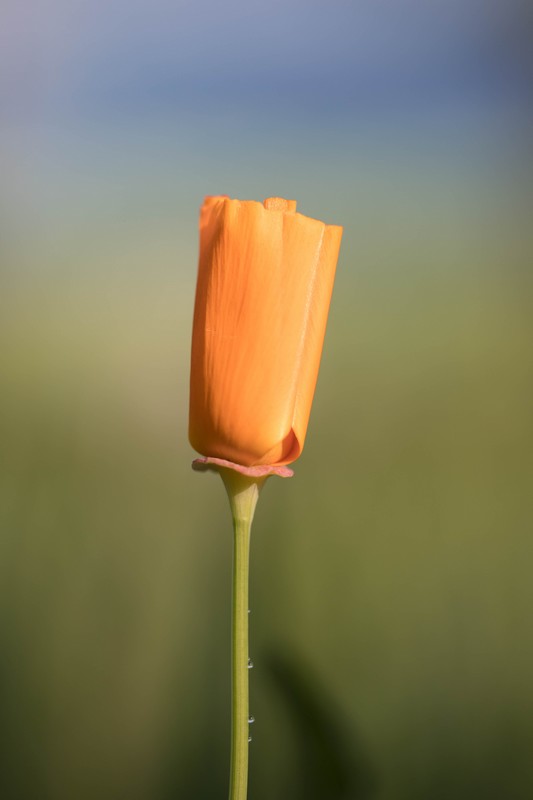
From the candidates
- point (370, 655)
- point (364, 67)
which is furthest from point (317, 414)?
point (364, 67)

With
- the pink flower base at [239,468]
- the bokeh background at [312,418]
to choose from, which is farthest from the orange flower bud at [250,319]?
Result: the bokeh background at [312,418]

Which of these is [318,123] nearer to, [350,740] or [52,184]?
[52,184]

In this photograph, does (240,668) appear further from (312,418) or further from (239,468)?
(312,418)

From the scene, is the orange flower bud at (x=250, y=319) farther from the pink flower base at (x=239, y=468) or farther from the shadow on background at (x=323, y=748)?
the shadow on background at (x=323, y=748)

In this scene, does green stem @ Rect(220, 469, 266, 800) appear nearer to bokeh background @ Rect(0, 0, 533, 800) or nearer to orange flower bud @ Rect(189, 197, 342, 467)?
orange flower bud @ Rect(189, 197, 342, 467)

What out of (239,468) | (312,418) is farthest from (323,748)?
(239,468)
